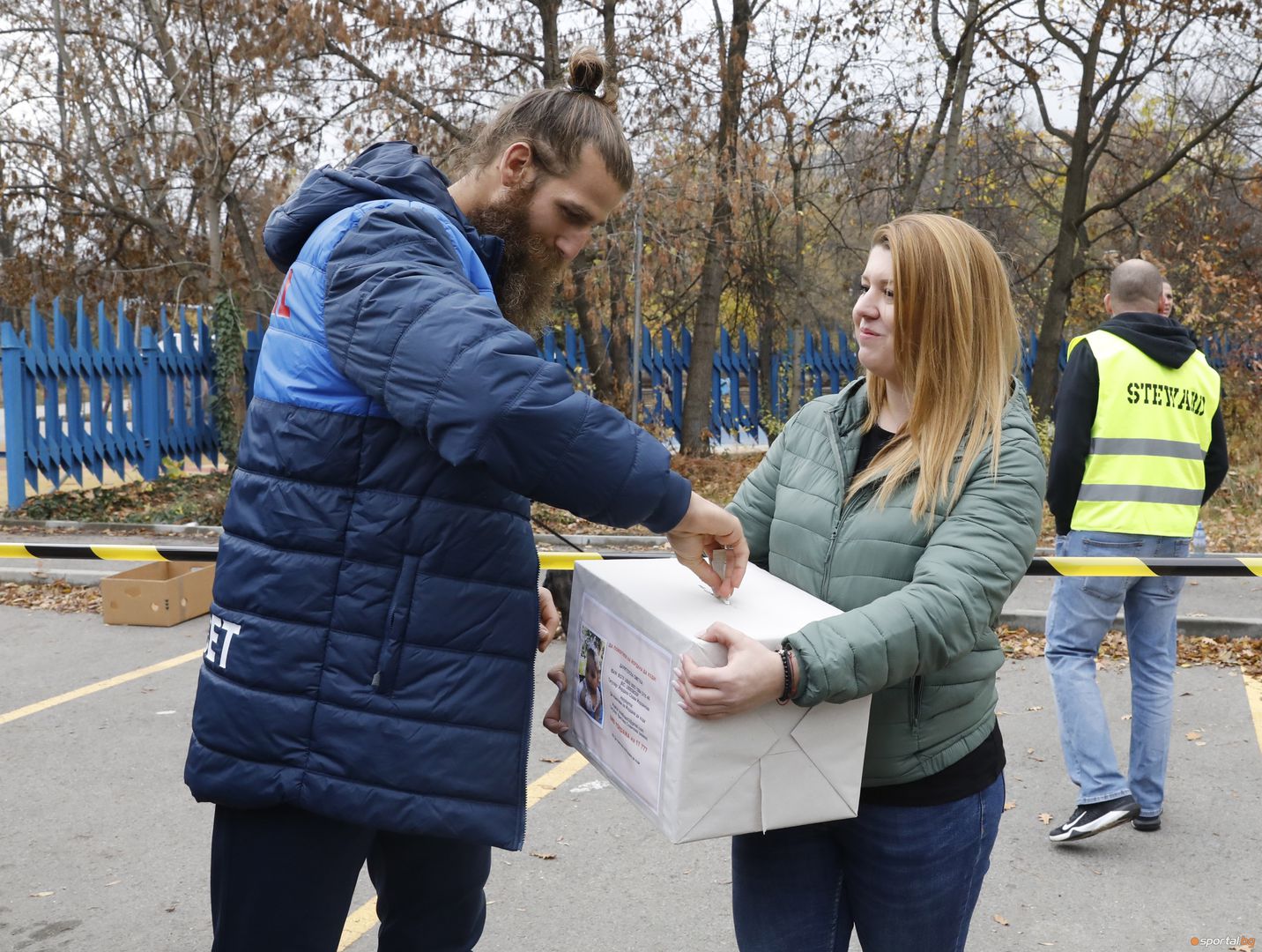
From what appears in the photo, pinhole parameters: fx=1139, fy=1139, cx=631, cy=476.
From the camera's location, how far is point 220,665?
1813 millimetres

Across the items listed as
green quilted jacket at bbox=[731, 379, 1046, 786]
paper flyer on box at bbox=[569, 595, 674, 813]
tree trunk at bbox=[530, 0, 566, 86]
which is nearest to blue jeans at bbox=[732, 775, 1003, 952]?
green quilted jacket at bbox=[731, 379, 1046, 786]

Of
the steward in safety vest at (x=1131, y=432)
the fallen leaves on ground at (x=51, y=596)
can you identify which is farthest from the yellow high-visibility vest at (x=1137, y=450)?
the fallen leaves on ground at (x=51, y=596)

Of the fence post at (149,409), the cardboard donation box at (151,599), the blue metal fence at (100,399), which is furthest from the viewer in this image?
the fence post at (149,409)

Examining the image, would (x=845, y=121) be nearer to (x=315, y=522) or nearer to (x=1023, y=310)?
(x=1023, y=310)

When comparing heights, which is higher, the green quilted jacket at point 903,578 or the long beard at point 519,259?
the long beard at point 519,259

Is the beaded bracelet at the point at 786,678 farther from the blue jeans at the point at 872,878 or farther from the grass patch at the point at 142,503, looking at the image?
the grass patch at the point at 142,503

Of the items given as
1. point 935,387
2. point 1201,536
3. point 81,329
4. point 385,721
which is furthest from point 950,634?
point 81,329

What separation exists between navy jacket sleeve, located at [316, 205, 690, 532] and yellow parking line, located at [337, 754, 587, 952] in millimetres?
2146

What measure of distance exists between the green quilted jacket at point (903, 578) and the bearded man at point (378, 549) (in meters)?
0.26

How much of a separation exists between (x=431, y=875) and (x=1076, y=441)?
121 inches

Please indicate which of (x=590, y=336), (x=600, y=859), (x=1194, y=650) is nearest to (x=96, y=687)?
(x=600, y=859)

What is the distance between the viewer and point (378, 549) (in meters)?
1.73

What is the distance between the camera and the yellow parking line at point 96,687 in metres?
5.70

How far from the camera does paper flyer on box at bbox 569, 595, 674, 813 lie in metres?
1.75
